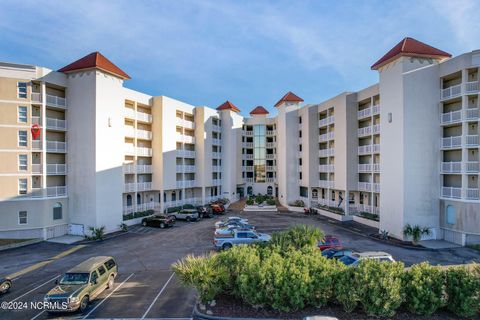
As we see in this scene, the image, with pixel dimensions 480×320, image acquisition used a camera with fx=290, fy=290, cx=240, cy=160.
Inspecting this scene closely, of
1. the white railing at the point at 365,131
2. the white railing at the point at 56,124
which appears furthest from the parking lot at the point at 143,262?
the white railing at the point at 365,131

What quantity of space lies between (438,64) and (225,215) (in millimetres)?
31020

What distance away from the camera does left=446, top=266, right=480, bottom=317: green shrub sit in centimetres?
1179

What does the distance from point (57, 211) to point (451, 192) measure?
38.0 metres

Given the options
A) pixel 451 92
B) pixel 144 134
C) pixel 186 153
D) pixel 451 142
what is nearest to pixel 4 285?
pixel 144 134

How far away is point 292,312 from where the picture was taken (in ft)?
41.0

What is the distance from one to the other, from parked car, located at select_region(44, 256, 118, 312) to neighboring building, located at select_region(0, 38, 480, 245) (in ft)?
49.6

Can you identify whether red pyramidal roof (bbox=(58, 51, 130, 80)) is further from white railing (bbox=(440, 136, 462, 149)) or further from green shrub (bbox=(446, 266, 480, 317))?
white railing (bbox=(440, 136, 462, 149))

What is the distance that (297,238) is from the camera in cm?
1680

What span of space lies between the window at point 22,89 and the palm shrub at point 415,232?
38.0 m

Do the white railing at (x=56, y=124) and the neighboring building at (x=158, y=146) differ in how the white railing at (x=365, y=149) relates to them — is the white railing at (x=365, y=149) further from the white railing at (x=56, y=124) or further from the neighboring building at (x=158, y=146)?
the white railing at (x=56, y=124)

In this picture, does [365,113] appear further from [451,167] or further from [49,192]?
[49,192]

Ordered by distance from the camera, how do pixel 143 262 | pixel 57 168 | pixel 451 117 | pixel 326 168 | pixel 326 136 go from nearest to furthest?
pixel 143 262 → pixel 451 117 → pixel 57 168 → pixel 326 168 → pixel 326 136

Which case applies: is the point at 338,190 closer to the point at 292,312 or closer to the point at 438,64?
the point at 438,64

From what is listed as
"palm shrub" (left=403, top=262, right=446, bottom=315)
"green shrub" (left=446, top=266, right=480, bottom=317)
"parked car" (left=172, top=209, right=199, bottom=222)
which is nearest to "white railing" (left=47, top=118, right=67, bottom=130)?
"parked car" (left=172, top=209, right=199, bottom=222)
